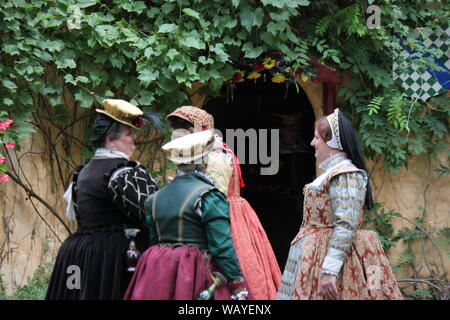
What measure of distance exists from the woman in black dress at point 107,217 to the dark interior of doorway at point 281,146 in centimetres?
336

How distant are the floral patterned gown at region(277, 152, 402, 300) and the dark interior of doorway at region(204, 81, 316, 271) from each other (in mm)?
3438

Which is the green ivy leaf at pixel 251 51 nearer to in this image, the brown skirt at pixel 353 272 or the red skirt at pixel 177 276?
the brown skirt at pixel 353 272

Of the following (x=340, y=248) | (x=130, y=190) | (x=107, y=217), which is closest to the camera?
(x=340, y=248)

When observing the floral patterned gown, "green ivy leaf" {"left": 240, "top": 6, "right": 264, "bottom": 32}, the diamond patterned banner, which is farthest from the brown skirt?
the diamond patterned banner

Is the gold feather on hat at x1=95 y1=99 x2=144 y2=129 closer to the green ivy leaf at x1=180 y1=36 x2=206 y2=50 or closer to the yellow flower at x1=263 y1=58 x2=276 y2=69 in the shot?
the green ivy leaf at x1=180 y1=36 x2=206 y2=50

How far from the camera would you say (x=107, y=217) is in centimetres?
327

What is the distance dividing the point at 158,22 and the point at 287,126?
216cm

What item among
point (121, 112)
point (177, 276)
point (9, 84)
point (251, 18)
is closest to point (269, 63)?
point (251, 18)

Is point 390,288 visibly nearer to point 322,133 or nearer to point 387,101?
point 322,133

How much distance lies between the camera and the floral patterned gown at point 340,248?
303cm

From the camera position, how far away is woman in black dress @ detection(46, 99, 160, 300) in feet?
10.5

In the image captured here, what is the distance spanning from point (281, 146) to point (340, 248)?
3705 millimetres
